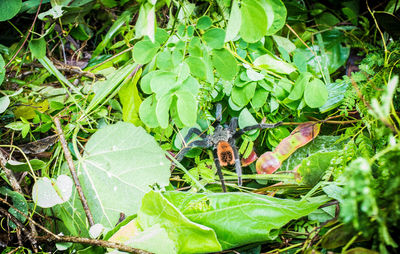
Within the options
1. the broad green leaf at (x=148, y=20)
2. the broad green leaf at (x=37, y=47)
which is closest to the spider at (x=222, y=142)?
the broad green leaf at (x=148, y=20)

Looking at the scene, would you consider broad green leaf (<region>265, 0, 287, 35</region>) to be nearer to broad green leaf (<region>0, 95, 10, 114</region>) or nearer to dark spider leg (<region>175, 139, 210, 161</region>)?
dark spider leg (<region>175, 139, 210, 161</region>)

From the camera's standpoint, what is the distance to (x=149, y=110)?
111 centimetres

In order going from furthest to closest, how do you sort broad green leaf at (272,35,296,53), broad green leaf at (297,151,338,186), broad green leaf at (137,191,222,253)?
broad green leaf at (272,35,296,53) → broad green leaf at (297,151,338,186) → broad green leaf at (137,191,222,253)

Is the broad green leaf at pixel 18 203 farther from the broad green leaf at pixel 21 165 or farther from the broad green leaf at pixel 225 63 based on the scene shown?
the broad green leaf at pixel 225 63

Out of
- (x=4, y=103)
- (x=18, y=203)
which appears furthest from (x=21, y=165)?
(x=4, y=103)

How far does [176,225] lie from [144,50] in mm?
623

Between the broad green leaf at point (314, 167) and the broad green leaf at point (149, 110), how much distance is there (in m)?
0.59

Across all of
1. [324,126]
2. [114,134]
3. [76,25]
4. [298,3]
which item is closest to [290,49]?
[298,3]

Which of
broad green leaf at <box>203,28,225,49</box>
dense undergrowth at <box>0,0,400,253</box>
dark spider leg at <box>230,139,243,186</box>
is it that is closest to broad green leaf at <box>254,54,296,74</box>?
dense undergrowth at <box>0,0,400,253</box>

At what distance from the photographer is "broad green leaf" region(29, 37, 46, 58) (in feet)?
3.93

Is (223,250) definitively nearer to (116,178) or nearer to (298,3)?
(116,178)

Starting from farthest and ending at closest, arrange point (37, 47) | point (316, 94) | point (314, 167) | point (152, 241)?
point (37, 47), point (316, 94), point (314, 167), point (152, 241)

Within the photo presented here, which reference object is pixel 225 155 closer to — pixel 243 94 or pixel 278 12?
pixel 243 94

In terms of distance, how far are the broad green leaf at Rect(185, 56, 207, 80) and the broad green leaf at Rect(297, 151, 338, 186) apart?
469mm
